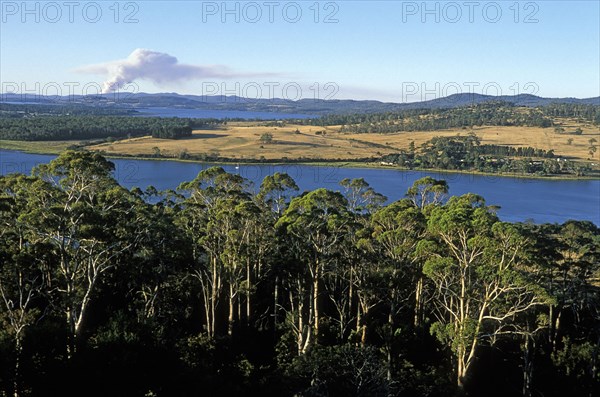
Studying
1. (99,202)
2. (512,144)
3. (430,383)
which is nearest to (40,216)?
(99,202)

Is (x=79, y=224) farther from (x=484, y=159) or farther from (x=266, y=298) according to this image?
(x=484, y=159)

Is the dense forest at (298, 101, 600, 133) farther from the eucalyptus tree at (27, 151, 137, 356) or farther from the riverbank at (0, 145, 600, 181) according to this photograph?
the eucalyptus tree at (27, 151, 137, 356)

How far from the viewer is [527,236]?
13250 mm

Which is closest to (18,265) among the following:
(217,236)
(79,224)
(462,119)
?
(79,224)

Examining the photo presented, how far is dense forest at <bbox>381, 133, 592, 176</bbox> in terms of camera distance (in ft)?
291

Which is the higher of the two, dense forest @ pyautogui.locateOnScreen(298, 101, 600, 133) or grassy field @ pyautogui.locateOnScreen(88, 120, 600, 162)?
dense forest @ pyautogui.locateOnScreen(298, 101, 600, 133)

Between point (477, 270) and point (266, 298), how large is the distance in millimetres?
8544

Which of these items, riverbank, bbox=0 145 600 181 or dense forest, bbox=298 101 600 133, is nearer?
riverbank, bbox=0 145 600 181

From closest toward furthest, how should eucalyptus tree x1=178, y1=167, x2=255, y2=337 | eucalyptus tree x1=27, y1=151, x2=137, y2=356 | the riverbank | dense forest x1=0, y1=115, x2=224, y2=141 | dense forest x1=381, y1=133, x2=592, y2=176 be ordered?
eucalyptus tree x1=27, y1=151, x2=137, y2=356, eucalyptus tree x1=178, y1=167, x2=255, y2=337, the riverbank, dense forest x1=381, y1=133, x2=592, y2=176, dense forest x1=0, y1=115, x2=224, y2=141

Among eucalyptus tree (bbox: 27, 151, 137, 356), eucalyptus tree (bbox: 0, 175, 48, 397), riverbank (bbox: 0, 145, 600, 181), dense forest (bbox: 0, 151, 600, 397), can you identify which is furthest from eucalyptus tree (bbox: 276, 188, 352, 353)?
riverbank (bbox: 0, 145, 600, 181)

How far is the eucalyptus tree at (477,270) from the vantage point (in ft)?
41.8

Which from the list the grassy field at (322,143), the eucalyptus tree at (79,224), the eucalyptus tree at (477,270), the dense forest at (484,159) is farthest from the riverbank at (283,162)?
the eucalyptus tree at (477,270)

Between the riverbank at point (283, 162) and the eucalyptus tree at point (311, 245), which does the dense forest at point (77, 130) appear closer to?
the riverbank at point (283, 162)

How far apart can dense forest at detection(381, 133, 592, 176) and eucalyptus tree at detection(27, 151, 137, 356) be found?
77.4 meters
